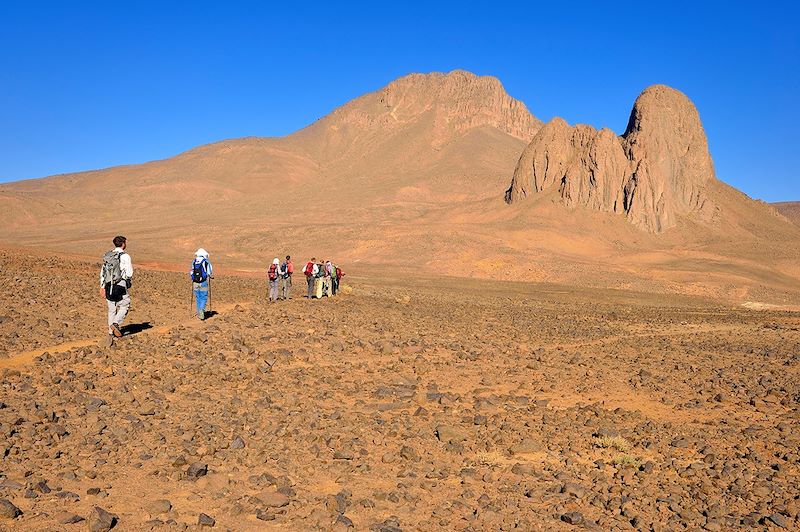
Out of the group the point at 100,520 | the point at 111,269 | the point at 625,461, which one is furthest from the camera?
the point at 111,269

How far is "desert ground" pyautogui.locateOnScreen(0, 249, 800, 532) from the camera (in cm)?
679

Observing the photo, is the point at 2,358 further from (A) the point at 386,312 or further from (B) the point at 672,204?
(B) the point at 672,204

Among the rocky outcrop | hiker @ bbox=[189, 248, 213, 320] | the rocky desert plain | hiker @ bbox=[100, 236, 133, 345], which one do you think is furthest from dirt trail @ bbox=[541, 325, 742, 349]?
the rocky outcrop

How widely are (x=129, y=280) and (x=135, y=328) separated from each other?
244 cm

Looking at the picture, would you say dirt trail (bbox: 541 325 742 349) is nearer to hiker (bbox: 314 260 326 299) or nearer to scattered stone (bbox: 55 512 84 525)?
hiker (bbox: 314 260 326 299)

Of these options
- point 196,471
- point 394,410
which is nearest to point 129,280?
point 394,410

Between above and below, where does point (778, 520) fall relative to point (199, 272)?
below

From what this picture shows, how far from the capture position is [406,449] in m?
8.46

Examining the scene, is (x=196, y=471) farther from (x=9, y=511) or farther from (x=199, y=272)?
(x=199, y=272)

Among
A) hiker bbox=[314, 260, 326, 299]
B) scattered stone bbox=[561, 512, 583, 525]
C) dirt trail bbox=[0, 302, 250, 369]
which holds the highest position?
hiker bbox=[314, 260, 326, 299]

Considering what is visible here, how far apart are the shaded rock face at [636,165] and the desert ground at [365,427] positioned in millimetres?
61556

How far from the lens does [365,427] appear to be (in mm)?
9492

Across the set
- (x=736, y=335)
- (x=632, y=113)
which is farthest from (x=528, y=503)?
(x=632, y=113)

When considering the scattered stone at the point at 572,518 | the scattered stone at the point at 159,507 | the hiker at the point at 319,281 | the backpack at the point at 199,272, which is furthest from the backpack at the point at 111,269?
the hiker at the point at 319,281
